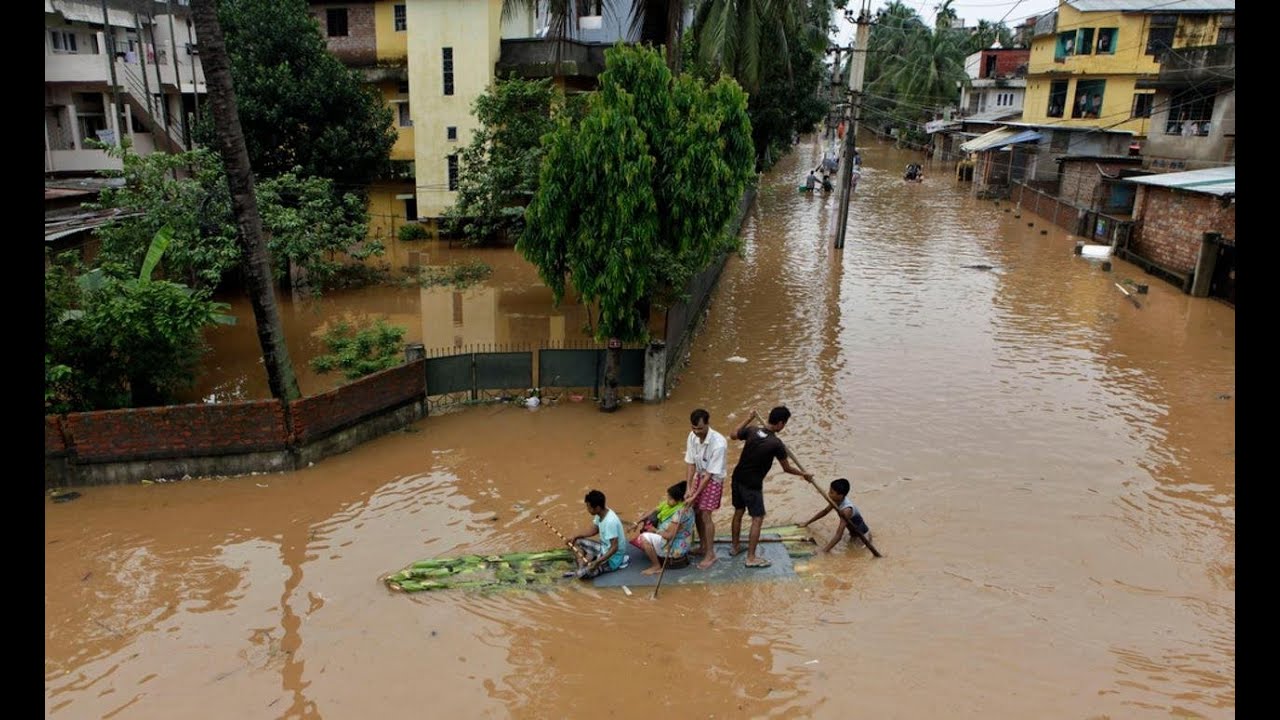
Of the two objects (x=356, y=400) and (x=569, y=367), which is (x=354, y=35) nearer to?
(x=569, y=367)

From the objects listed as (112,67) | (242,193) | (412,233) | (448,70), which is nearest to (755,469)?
(242,193)

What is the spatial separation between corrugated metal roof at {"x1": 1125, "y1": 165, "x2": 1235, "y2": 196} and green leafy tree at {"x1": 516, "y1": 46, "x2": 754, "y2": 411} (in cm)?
1513

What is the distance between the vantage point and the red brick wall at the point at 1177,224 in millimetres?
21281

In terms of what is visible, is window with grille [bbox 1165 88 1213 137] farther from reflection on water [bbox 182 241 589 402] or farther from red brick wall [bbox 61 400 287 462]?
red brick wall [bbox 61 400 287 462]

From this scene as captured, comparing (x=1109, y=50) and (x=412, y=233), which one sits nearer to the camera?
(x=412, y=233)

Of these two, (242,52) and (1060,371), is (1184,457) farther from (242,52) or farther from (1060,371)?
(242,52)

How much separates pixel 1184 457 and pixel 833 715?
8377 mm

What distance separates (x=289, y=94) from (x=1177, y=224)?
85.3ft

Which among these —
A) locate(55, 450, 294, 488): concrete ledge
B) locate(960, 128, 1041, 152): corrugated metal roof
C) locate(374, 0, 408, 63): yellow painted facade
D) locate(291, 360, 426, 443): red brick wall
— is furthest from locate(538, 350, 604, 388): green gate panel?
locate(960, 128, 1041, 152): corrugated metal roof

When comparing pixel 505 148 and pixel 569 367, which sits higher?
pixel 505 148

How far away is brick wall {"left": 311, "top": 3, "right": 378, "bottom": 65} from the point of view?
27.8 meters

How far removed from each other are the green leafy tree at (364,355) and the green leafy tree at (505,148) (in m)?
7.10

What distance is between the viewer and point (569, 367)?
45.4ft
